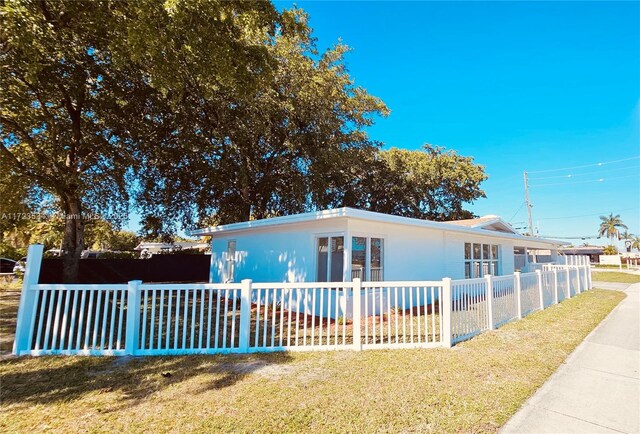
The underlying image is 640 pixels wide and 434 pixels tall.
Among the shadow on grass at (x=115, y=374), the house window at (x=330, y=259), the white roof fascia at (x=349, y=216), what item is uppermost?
the white roof fascia at (x=349, y=216)

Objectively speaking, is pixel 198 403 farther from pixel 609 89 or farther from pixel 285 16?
pixel 609 89

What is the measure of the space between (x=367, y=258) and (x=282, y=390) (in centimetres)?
548

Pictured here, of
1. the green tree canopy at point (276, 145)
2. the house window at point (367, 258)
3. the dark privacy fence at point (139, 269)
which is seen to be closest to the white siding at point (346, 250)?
the house window at point (367, 258)

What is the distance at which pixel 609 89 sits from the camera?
13.9 metres

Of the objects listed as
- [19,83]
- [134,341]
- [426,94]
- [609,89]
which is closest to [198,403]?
[134,341]

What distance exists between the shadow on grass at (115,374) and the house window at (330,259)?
3773mm

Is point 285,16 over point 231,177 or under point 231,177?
over

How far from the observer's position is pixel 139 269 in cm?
1831

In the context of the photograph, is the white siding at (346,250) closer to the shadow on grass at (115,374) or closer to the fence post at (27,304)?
the shadow on grass at (115,374)

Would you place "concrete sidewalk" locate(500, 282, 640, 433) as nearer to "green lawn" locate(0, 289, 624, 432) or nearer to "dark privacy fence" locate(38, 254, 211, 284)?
"green lawn" locate(0, 289, 624, 432)

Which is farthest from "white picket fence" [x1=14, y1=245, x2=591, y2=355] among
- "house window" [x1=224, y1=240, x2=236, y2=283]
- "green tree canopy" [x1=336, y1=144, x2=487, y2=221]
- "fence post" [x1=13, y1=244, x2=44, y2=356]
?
"green tree canopy" [x1=336, y1=144, x2=487, y2=221]

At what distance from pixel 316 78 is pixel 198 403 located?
42.8 ft

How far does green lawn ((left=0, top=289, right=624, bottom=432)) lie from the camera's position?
3.10 m

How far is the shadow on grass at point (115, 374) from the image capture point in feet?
12.2
